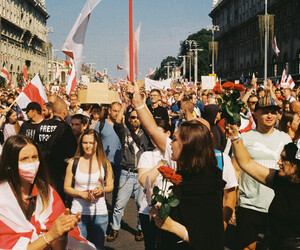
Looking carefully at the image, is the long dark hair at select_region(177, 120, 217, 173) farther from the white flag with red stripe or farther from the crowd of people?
the white flag with red stripe

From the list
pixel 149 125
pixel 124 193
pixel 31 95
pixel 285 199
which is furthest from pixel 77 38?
pixel 31 95

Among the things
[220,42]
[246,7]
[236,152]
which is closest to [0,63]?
[246,7]

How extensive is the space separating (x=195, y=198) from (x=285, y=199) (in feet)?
2.65

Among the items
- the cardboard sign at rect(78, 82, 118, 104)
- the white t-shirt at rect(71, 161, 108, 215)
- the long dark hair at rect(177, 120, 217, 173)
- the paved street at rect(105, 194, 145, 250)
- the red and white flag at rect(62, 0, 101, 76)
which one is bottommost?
the paved street at rect(105, 194, 145, 250)

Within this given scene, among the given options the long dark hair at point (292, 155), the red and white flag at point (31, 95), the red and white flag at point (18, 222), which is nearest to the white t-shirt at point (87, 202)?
the red and white flag at point (18, 222)

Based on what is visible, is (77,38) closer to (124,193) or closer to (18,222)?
(124,193)

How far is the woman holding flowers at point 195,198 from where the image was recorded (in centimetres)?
303

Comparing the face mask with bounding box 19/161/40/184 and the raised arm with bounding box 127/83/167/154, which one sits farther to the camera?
the raised arm with bounding box 127/83/167/154

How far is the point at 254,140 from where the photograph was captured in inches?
191

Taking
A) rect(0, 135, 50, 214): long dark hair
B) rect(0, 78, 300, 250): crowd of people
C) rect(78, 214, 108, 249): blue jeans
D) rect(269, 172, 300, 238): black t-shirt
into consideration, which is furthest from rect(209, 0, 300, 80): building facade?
rect(0, 135, 50, 214): long dark hair

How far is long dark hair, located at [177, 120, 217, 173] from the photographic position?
10.2ft

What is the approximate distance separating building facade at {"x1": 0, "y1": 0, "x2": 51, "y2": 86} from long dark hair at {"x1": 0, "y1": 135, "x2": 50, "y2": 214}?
5801cm

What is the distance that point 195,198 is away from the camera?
3039 millimetres

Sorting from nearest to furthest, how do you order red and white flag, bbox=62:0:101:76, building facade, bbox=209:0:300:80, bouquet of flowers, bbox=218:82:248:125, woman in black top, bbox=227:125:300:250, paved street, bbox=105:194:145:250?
woman in black top, bbox=227:125:300:250 < bouquet of flowers, bbox=218:82:248:125 < red and white flag, bbox=62:0:101:76 < paved street, bbox=105:194:145:250 < building facade, bbox=209:0:300:80
